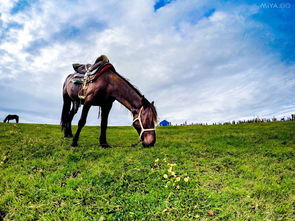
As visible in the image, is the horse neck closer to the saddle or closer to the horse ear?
the horse ear

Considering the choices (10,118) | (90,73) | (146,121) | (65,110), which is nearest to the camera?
(146,121)

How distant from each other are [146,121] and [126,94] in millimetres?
1284

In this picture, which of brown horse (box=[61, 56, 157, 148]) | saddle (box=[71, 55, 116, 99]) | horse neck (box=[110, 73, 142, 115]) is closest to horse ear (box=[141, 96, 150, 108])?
brown horse (box=[61, 56, 157, 148])

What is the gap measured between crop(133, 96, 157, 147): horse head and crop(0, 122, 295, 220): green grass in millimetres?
464

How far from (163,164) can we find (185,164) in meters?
0.70

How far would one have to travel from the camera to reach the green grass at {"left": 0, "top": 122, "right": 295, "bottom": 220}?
3.66m

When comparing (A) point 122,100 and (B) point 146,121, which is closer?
(B) point 146,121

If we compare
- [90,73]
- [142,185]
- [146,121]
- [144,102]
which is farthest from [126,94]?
[142,185]

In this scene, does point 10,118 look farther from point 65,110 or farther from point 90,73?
point 90,73

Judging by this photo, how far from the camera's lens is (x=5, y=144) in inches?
336

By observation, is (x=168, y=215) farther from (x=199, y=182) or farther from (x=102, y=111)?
(x=102, y=111)

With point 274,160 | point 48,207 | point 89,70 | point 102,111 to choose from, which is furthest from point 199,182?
point 89,70

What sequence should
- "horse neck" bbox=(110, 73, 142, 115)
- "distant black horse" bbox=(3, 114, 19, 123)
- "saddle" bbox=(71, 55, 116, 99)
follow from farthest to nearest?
"distant black horse" bbox=(3, 114, 19, 123) → "saddle" bbox=(71, 55, 116, 99) → "horse neck" bbox=(110, 73, 142, 115)

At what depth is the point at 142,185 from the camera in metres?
4.57
